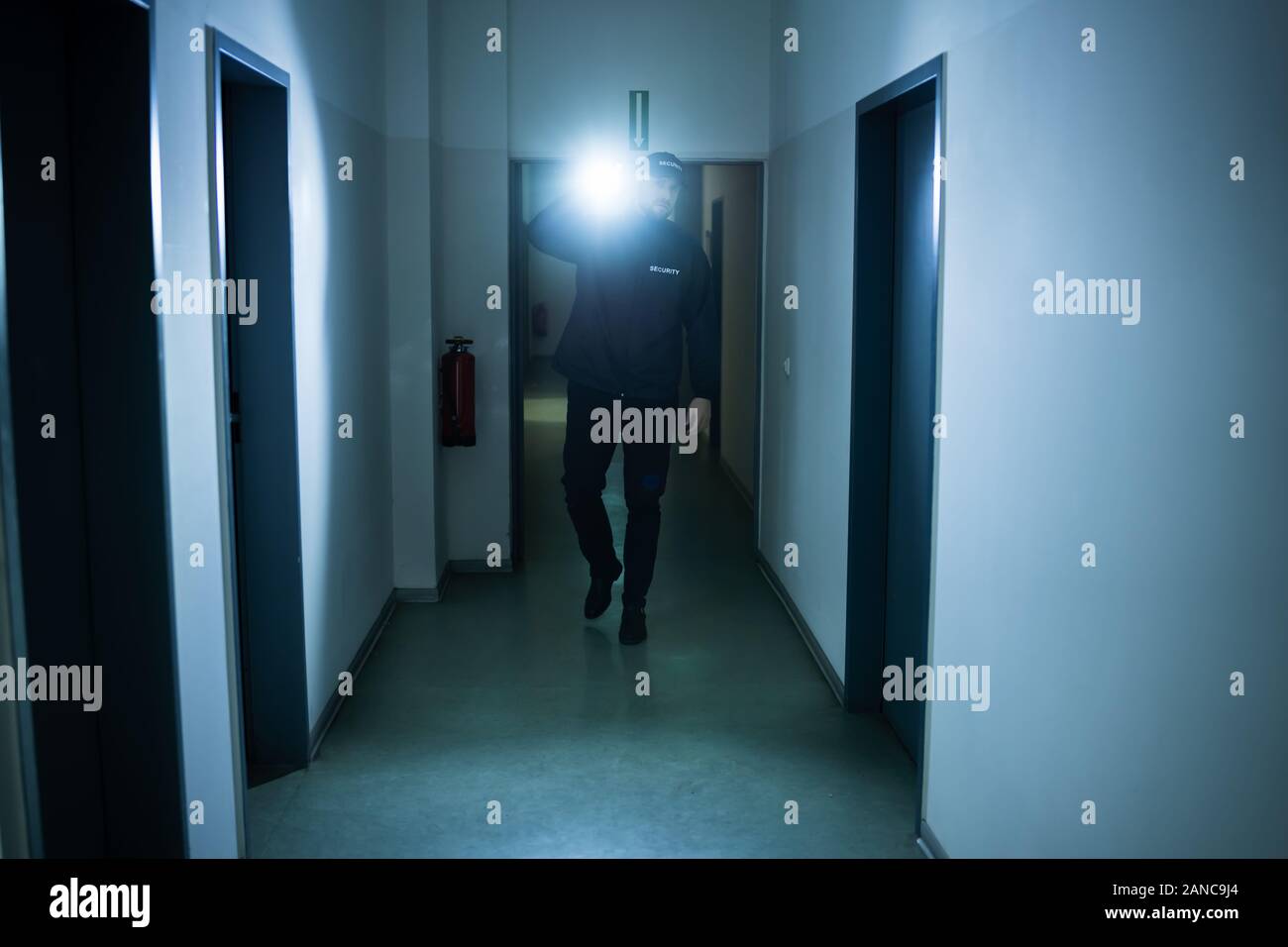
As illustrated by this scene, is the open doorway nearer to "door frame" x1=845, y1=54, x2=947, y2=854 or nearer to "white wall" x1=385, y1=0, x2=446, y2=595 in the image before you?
"white wall" x1=385, y1=0, x2=446, y2=595

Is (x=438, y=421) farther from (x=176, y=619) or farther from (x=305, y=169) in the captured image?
(x=176, y=619)

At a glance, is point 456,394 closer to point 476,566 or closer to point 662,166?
point 476,566

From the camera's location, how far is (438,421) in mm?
5195

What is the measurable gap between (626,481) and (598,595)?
1.84ft

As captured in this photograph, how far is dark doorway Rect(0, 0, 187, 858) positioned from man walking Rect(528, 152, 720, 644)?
239 cm

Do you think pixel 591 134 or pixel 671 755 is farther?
pixel 591 134

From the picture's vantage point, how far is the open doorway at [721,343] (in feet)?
18.0

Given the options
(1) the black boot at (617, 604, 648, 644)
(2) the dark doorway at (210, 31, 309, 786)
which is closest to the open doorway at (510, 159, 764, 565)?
(1) the black boot at (617, 604, 648, 644)

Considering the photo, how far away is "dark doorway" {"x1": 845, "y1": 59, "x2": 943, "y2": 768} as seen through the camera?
333 cm

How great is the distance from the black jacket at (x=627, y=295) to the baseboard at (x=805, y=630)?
105cm

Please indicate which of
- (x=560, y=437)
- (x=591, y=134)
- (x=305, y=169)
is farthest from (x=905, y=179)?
(x=560, y=437)

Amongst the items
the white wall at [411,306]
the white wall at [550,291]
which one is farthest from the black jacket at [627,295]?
the white wall at [550,291]

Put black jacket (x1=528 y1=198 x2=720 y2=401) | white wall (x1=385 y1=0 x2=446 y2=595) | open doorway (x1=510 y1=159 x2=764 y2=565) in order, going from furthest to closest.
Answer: open doorway (x1=510 y1=159 x2=764 y2=565) < white wall (x1=385 y1=0 x2=446 y2=595) < black jacket (x1=528 y1=198 x2=720 y2=401)
